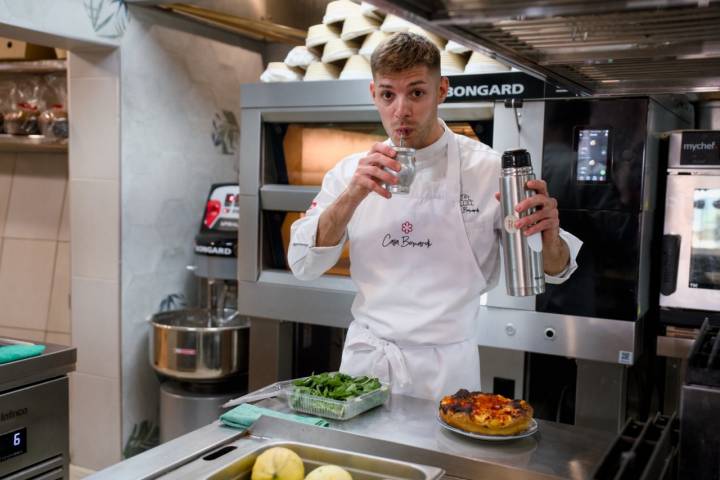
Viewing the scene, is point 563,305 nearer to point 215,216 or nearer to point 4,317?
point 215,216

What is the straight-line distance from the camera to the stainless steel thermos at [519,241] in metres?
1.50

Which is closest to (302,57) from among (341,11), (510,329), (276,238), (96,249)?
(341,11)

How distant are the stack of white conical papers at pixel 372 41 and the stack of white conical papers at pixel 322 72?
170 mm

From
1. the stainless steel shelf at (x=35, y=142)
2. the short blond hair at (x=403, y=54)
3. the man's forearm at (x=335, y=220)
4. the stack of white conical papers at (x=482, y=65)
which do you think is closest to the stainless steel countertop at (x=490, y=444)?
the man's forearm at (x=335, y=220)

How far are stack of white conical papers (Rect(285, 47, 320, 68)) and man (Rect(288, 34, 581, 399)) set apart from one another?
104 centimetres

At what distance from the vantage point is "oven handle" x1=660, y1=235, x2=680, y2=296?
8.04ft

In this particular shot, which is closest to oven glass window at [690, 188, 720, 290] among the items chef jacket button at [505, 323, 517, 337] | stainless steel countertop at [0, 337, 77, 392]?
chef jacket button at [505, 323, 517, 337]

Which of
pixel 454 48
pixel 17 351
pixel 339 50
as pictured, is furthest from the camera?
pixel 339 50

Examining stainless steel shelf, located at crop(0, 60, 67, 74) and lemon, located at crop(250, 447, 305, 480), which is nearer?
lemon, located at crop(250, 447, 305, 480)

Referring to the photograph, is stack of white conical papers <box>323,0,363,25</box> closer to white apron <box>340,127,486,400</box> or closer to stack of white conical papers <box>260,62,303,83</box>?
stack of white conical papers <box>260,62,303,83</box>

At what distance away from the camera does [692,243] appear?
2.44 meters

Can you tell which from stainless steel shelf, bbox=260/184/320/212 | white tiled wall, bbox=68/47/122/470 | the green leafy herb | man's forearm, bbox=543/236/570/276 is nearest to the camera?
the green leafy herb

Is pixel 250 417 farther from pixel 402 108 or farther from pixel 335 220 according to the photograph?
pixel 402 108

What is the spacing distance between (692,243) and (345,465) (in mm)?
1601
